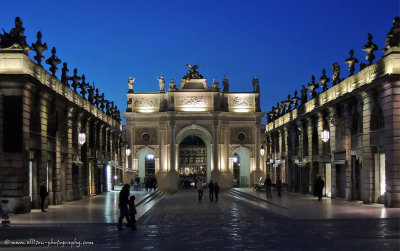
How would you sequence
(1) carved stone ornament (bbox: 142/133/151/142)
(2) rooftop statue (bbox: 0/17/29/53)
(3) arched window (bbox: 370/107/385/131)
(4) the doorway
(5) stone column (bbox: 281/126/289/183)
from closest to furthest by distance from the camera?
(2) rooftop statue (bbox: 0/17/29/53) → (3) arched window (bbox: 370/107/385/131) → (5) stone column (bbox: 281/126/289/183) → (1) carved stone ornament (bbox: 142/133/151/142) → (4) the doorway

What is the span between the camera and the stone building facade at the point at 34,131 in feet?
90.9

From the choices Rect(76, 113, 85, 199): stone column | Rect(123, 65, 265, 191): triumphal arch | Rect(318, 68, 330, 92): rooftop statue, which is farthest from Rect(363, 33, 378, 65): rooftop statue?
Rect(123, 65, 265, 191): triumphal arch

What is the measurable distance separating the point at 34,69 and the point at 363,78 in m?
18.5

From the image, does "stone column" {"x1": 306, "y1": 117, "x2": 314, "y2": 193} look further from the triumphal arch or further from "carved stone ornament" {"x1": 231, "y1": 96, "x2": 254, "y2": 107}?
"carved stone ornament" {"x1": 231, "y1": 96, "x2": 254, "y2": 107}

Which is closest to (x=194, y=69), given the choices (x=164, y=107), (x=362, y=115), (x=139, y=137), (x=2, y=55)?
(x=164, y=107)

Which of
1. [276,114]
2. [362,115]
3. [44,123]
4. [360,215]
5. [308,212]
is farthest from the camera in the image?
[276,114]

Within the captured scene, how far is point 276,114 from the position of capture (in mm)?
69938

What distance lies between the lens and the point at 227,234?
1888 cm

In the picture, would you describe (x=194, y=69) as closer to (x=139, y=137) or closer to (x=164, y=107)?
(x=164, y=107)

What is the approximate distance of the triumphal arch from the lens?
230 feet

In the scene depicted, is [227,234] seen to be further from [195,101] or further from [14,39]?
[195,101]

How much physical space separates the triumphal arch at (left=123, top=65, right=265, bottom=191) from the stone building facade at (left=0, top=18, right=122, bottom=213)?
27.0 metres

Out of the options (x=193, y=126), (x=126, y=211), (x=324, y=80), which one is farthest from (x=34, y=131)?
(x=193, y=126)

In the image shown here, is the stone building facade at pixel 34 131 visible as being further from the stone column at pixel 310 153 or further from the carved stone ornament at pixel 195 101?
the carved stone ornament at pixel 195 101
